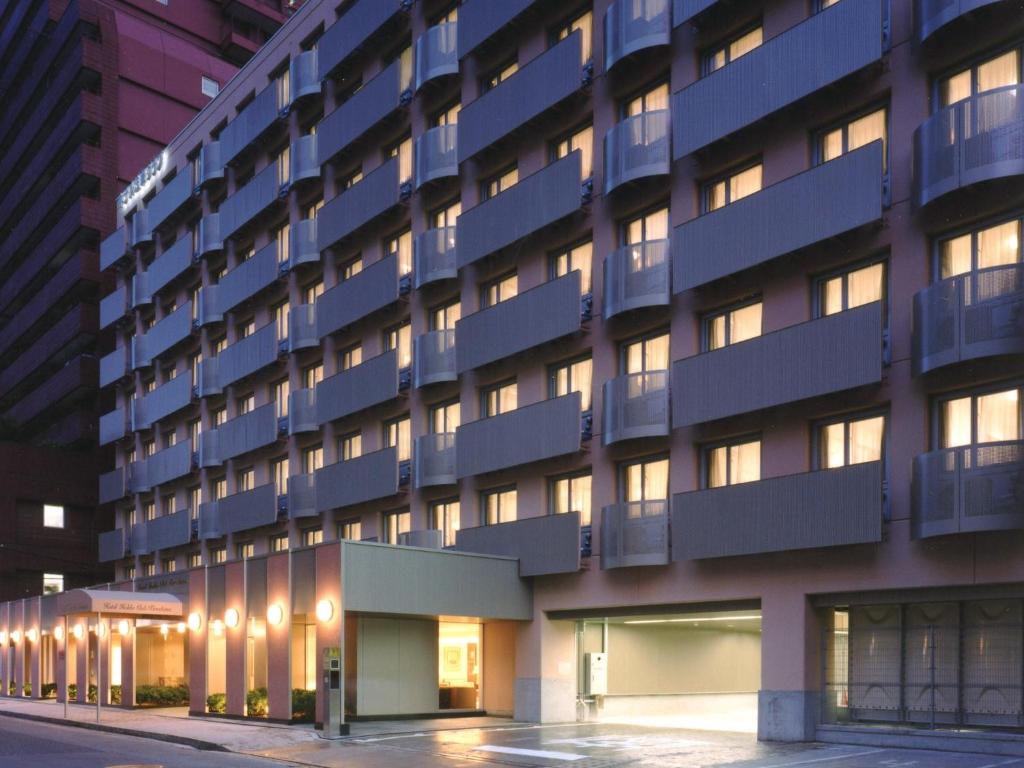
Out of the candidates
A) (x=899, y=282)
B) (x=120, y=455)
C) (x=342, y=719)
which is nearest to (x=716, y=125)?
(x=899, y=282)

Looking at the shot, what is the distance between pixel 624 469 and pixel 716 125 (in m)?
8.91

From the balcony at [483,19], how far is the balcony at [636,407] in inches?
467

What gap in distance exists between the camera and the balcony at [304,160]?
44.9 meters

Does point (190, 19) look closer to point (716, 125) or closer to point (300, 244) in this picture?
point (300, 244)

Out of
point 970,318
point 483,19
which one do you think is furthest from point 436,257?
point 970,318

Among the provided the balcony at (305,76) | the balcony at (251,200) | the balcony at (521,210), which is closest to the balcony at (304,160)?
the balcony at (305,76)

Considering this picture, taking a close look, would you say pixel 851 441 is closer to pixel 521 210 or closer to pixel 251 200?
→ pixel 521 210


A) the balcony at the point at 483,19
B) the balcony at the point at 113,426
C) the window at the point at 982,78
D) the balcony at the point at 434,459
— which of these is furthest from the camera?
the balcony at the point at 113,426

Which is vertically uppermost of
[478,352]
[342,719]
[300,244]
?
[300,244]

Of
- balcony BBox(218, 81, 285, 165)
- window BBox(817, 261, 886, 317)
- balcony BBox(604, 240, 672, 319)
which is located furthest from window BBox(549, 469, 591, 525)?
balcony BBox(218, 81, 285, 165)

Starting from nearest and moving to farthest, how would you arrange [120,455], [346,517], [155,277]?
[346,517] < [155,277] < [120,455]

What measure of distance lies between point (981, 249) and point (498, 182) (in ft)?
55.6

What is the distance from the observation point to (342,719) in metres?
28.1

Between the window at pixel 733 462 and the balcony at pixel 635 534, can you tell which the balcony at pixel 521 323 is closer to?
the balcony at pixel 635 534
